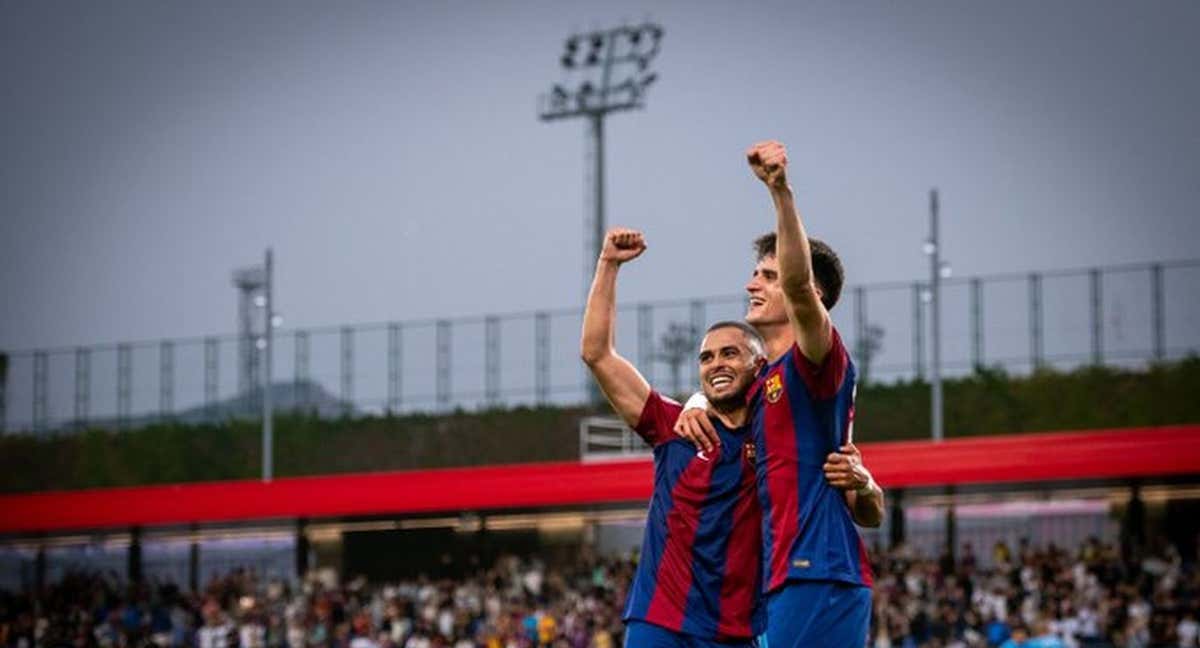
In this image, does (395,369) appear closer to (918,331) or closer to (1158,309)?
(918,331)

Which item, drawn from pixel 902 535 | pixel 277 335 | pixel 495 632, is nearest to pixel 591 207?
pixel 277 335

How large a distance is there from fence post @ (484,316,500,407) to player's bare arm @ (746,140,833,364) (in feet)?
200

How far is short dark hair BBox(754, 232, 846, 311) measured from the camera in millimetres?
8406

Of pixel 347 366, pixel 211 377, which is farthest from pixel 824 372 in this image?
pixel 211 377

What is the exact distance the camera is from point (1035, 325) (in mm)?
61750

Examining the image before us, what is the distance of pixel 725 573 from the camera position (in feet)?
29.4

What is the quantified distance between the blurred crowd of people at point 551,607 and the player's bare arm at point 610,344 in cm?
1680

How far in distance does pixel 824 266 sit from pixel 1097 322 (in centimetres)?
5409

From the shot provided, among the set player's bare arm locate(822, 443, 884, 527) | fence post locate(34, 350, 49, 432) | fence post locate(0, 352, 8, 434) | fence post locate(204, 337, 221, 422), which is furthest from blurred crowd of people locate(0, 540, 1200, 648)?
fence post locate(0, 352, 8, 434)

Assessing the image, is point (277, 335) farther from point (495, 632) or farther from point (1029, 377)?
point (495, 632)

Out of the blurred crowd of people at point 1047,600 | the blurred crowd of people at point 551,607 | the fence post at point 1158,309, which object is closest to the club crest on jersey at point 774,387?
the blurred crowd of people at point 551,607

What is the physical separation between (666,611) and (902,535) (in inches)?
1219

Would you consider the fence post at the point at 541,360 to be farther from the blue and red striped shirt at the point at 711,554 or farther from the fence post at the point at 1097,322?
the blue and red striped shirt at the point at 711,554

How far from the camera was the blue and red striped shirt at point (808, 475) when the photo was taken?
8.13 m
